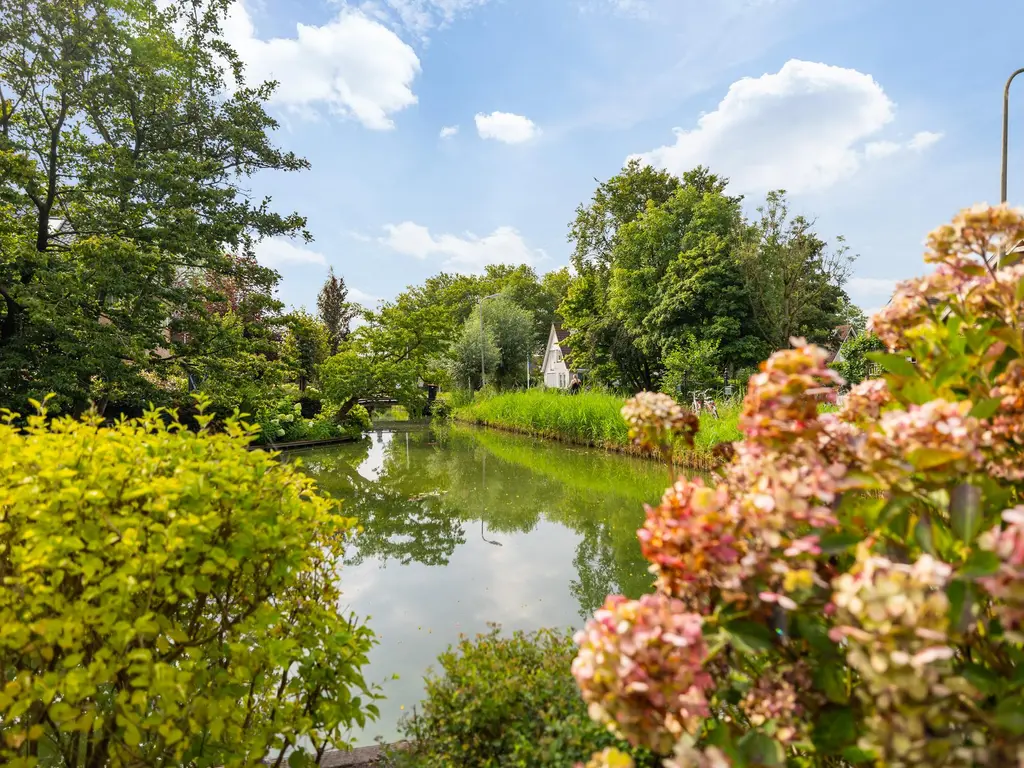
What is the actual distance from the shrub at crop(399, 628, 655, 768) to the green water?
0.90 m

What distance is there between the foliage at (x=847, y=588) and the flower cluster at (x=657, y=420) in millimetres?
313

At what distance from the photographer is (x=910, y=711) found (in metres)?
0.69

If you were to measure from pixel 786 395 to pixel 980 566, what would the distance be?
39 cm

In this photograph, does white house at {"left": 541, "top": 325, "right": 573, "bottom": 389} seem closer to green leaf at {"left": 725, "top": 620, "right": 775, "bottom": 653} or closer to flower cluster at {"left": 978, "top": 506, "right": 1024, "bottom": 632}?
green leaf at {"left": 725, "top": 620, "right": 775, "bottom": 653}

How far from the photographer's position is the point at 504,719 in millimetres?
1815

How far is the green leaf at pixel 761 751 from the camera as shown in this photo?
83cm

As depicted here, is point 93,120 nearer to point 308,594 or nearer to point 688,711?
point 308,594

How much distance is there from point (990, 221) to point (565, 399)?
1485 centimetres

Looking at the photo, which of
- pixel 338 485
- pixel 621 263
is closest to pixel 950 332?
pixel 338 485

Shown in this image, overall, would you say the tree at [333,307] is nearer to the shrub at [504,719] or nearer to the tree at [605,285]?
the tree at [605,285]

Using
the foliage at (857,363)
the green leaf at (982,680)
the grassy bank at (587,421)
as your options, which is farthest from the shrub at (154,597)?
the foliage at (857,363)

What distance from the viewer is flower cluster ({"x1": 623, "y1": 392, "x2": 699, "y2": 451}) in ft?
4.83

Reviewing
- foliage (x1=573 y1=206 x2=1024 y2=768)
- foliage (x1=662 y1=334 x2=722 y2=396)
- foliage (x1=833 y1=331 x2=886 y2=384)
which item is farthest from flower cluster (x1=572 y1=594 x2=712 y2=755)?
foliage (x1=833 y1=331 x2=886 y2=384)

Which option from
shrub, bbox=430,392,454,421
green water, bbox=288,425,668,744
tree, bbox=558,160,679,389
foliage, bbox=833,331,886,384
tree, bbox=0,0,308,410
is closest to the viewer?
green water, bbox=288,425,668,744
